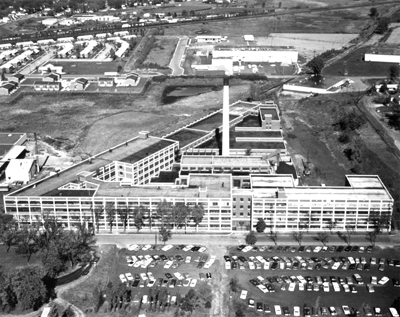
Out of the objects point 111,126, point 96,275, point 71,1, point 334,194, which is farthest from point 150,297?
point 71,1

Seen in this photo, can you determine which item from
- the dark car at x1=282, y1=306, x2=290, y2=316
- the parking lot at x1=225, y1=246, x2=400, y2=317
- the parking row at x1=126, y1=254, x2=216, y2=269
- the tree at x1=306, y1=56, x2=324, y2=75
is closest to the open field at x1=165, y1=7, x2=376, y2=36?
the tree at x1=306, y1=56, x2=324, y2=75

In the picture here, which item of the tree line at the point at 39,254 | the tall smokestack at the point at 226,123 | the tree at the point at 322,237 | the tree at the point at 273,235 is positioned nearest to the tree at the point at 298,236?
the tree at the point at 322,237

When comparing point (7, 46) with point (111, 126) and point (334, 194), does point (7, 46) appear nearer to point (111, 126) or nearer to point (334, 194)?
point (111, 126)

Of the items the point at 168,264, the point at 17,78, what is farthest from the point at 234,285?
the point at 17,78

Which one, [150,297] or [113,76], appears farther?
[113,76]

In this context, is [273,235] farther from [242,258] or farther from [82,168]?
[82,168]

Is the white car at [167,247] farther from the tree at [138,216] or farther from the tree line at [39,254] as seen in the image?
Result: the tree line at [39,254]
